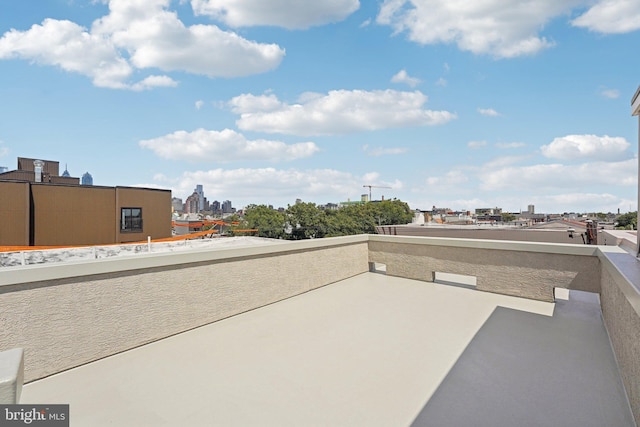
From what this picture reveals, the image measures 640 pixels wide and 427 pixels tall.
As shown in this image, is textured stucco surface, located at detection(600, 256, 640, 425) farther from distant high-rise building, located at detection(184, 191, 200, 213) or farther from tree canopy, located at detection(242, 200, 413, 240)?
distant high-rise building, located at detection(184, 191, 200, 213)

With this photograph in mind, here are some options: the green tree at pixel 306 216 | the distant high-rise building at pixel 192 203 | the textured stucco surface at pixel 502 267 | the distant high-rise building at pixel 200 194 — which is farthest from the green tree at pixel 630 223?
the distant high-rise building at pixel 200 194

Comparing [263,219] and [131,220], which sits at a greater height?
[131,220]

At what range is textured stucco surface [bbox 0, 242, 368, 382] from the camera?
3.04 m

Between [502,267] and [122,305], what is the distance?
6.20 meters

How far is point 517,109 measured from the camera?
919cm

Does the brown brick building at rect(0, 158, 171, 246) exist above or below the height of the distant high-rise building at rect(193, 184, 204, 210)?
below

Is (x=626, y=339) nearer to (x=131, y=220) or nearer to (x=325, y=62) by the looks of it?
(x=325, y=62)

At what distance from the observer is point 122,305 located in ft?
12.0

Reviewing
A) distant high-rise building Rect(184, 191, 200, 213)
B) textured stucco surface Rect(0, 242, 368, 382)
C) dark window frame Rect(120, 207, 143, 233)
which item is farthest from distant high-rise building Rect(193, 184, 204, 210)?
textured stucco surface Rect(0, 242, 368, 382)

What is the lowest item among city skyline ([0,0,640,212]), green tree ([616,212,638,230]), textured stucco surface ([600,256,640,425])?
textured stucco surface ([600,256,640,425])

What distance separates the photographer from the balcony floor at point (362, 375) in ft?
7.93

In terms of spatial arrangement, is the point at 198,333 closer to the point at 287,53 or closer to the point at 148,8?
the point at 148,8

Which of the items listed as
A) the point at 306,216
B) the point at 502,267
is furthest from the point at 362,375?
the point at 306,216

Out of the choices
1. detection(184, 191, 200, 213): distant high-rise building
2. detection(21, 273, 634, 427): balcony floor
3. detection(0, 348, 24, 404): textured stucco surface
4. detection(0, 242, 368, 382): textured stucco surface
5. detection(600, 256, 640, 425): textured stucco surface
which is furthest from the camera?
detection(184, 191, 200, 213): distant high-rise building
